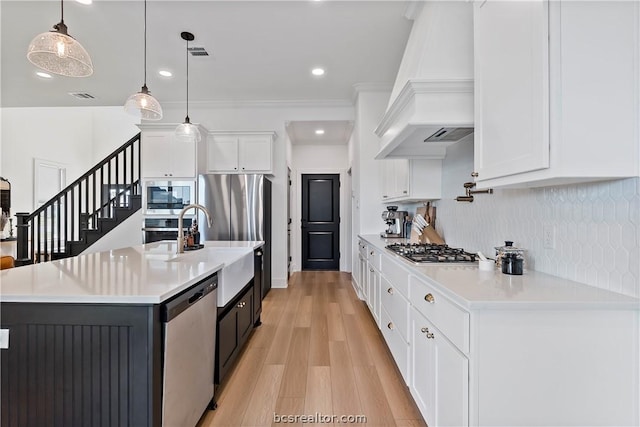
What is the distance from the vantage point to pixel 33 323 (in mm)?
1260

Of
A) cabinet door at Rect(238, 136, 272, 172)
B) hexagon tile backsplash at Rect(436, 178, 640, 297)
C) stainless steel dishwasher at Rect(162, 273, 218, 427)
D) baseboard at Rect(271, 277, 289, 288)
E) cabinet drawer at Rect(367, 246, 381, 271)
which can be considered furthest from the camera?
baseboard at Rect(271, 277, 289, 288)

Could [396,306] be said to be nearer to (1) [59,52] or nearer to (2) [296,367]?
(2) [296,367]

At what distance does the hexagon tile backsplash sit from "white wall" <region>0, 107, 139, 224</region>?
8.84 m

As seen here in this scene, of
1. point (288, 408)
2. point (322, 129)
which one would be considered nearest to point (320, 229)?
point (322, 129)

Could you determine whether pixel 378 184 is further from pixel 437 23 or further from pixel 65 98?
pixel 65 98

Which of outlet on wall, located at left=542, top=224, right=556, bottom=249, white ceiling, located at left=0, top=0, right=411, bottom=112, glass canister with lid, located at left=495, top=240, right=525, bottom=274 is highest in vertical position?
white ceiling, located at left=0, top=0, right=411, bottom=112

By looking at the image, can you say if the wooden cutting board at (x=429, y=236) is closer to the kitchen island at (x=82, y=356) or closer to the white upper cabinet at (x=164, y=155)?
the kitchen island at (x=82, y=356)

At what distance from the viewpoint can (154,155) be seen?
15.3 feet

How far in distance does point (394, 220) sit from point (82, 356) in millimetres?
3667

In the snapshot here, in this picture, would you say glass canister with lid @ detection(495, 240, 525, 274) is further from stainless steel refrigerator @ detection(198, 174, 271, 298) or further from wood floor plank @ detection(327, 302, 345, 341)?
stainless steel refrigerator @ detection(198, 174, 271, 298)

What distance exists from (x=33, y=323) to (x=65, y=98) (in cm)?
524

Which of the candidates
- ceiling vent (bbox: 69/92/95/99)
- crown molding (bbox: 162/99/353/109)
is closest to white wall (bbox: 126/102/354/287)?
crown molding (bbox: 162/99/353/109)

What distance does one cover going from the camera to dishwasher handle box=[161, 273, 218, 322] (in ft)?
4.25

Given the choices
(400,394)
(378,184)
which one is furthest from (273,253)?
(400,394)
